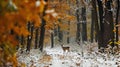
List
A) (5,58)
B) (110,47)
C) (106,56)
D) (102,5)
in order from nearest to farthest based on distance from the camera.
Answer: (5,58), (106,56), (110,47), (102,5)

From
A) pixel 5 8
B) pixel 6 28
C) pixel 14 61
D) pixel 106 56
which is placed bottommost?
pixel 106 56

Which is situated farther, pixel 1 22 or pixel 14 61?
pixel 14 61

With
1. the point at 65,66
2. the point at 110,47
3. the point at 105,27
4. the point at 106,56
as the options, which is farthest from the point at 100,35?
the point at 65,66

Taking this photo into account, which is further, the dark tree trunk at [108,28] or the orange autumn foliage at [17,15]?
the dark tree trunk at [108,28]

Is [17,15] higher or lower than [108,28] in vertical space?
higher

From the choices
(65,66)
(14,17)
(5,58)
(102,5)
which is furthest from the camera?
(102,5)

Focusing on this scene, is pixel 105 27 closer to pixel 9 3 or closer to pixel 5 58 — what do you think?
pixel 5 58

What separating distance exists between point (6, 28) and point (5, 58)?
162 centimetres

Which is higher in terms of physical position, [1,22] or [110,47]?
[1,22]

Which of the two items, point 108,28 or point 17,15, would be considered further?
point 108,28

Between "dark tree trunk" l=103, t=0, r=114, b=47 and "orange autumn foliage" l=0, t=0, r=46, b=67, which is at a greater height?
"orange autumn foliage" l=0, t=0, r=46, b=67

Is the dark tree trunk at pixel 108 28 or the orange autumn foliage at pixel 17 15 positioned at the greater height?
the orange autumn foliage at pixel 17 15

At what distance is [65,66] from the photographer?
1433cm

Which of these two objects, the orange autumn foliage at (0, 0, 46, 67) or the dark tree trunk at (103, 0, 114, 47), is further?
the dark tree trunk at (103, 0, 114, 47)
